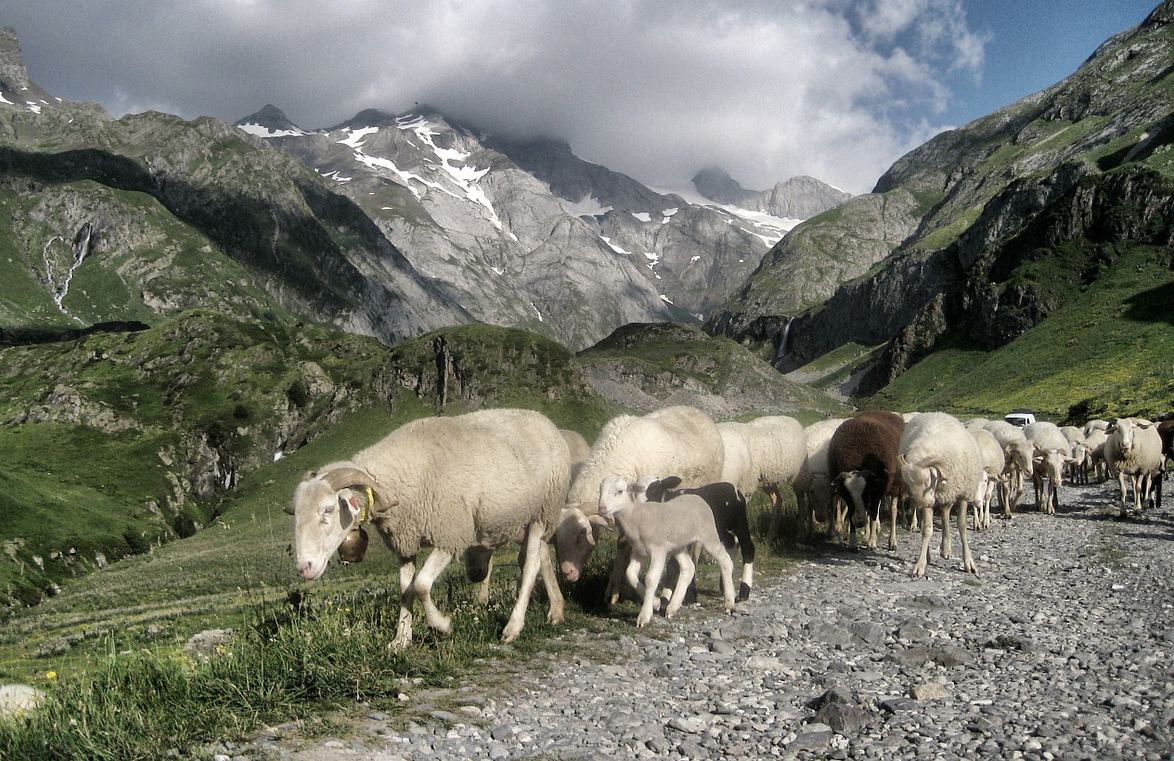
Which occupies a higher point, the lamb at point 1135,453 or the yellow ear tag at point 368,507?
the lamb at point 1135,453

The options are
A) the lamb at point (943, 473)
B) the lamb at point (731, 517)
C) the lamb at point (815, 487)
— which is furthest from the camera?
the lamb at point (815, 487)

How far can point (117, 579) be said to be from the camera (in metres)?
50.3

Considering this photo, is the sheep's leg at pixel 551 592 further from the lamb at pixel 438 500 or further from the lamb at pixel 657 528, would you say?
the lamb at pixel 657 528

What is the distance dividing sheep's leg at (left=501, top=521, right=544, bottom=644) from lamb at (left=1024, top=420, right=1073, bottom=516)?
2660 cm

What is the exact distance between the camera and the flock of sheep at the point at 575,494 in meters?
10.3

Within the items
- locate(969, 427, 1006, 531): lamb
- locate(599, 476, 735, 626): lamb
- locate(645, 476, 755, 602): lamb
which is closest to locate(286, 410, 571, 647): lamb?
locate(599, 476, 735, 626): lamb

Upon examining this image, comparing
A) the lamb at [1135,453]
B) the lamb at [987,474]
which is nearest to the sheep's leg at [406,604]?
the lamb at [987,474]

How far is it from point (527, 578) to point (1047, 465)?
2804 centimetres

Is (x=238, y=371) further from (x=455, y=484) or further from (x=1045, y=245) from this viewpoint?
(x=1045, y=245)

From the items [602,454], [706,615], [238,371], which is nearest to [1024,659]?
[706,615]

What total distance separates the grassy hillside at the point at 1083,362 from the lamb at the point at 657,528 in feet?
175

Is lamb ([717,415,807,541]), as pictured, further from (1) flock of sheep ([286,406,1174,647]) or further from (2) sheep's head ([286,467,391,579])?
(2) sheep's head ([286,467,391,579])

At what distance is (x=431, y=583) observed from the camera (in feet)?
33.4

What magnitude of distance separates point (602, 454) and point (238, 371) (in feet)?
329
